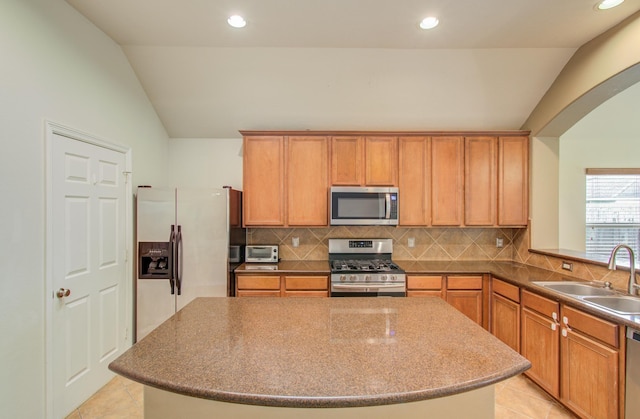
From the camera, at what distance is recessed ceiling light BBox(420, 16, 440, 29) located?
2390mm

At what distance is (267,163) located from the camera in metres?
3.42

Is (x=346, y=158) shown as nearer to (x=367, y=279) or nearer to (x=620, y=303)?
(x=367, y=279)

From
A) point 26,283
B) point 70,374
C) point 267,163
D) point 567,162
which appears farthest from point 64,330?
point 567,162

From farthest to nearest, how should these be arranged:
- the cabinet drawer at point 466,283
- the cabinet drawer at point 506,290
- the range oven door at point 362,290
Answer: the cabinet drawer at point 466,283
the range oven door at point 362,290
the cabinet drawer at point 506,290

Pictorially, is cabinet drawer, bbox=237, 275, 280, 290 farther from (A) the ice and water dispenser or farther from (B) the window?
(B) the window

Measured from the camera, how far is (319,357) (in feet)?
3.97

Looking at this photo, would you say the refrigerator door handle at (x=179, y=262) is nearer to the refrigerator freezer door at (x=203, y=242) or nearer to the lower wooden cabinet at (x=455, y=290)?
the refrigerator freezer door at (x=203, y=242)

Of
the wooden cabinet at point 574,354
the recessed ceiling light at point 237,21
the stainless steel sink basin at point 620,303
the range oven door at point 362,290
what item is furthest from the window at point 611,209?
the recessed ceiling light at point 237,21

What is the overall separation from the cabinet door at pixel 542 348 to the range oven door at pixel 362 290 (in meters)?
1.18

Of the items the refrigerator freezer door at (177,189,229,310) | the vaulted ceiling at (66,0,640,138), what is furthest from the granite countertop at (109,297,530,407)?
the vaulted ceiling at (66,0,640,138)

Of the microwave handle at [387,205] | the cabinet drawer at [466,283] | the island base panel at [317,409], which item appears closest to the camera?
the island base panel at [317,409]

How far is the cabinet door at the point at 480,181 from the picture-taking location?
3455 mm

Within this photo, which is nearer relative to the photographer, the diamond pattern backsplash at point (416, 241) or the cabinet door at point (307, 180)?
the cabinet door at point (307, 180)

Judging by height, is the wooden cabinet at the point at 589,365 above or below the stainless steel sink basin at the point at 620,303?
below
